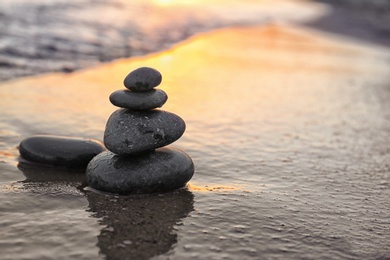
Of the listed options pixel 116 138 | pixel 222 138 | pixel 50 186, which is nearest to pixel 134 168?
pixel 116 138

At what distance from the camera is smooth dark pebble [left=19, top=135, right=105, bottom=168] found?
17.1 ft

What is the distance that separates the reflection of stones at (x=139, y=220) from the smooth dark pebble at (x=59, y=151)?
731mm

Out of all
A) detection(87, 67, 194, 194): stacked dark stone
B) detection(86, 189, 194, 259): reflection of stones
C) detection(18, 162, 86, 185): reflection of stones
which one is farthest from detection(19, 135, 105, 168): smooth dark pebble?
detection(86, 189, 194, 259): reflection of stones

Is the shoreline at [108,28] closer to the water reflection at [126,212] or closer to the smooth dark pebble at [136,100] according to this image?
the water reflection at [126,212]

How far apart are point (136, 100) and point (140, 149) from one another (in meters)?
0.46

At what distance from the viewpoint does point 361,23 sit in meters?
24.3

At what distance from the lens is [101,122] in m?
6.82

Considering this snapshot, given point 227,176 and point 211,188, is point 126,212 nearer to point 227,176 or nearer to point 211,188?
point 211,188

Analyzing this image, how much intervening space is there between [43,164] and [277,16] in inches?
825

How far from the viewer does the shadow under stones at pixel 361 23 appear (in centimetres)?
2018

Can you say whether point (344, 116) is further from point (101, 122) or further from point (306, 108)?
point (101, 122)

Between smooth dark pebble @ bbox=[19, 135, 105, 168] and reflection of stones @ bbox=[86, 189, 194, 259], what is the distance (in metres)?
0.73

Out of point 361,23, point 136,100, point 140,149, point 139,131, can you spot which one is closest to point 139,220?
point 140,149

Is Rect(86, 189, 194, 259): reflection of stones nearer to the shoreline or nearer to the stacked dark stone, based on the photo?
the stacked dark stone
